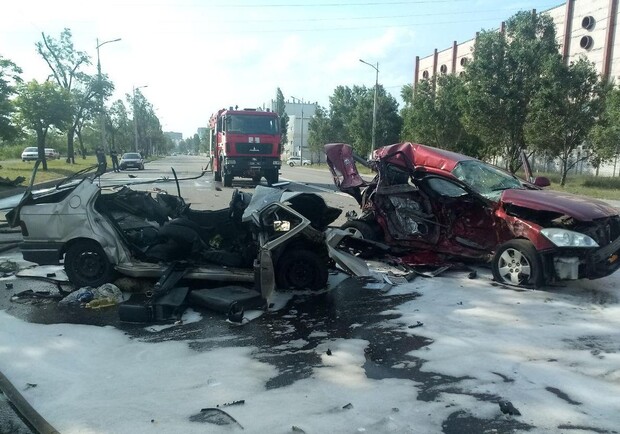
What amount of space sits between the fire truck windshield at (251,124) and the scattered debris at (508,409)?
763 inches

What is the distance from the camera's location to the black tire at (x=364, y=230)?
8250 mm

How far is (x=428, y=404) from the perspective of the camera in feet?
11.5

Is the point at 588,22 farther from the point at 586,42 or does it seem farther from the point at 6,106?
the point at 6,106

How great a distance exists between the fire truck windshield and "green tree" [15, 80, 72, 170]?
14.7 meters

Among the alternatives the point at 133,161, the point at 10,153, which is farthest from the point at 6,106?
the point at 10,153

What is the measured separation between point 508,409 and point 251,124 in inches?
772

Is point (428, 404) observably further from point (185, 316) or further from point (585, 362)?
point (185, 316)

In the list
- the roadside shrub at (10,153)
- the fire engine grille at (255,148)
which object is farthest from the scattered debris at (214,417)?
the roadside shrub at (10,153)

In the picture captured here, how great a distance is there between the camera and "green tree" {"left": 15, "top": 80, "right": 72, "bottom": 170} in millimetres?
30672

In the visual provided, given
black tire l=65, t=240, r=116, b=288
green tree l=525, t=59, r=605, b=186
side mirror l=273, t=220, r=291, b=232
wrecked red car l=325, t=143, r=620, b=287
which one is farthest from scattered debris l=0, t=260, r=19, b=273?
green tree l=525, t=59, r=605, b=186

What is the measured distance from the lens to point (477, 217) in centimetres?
730

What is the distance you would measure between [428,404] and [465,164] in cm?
489

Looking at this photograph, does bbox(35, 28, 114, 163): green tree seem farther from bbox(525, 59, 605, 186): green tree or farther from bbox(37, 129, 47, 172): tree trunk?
bbox(525, 59, 605, 186): green tree

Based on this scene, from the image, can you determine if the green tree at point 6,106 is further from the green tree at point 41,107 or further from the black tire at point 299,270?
the black tire at point 299,270
